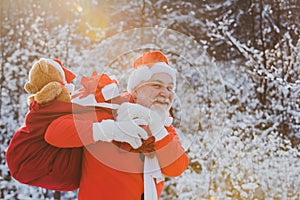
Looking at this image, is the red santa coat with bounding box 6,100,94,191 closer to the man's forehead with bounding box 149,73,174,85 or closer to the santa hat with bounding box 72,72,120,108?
the santa hat with bounding box 72,72,120,108

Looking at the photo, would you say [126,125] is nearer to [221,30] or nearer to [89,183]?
[89,183]

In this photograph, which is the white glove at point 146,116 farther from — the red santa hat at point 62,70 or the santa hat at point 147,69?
the red santa hat at point 62,70

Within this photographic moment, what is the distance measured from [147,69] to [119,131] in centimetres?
18

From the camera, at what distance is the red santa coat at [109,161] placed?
1.03 metres

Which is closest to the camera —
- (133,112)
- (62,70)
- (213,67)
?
(133,112)

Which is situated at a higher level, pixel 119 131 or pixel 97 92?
pixel 97 92

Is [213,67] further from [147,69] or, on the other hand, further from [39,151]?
[39,151]

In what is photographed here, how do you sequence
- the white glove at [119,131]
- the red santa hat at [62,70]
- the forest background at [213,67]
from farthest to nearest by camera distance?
the forest background at [213,67] < the red santa hat at [62,70] < the white glove at [119,131]

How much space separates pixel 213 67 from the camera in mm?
4477

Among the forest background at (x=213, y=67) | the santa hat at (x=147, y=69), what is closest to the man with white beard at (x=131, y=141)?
the santa hat at (x=147, y=69)

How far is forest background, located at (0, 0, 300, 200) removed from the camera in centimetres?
376

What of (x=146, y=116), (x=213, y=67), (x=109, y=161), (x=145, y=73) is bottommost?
(x=109, y=161)

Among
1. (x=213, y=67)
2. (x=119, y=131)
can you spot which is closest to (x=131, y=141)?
(x=119, y=131)

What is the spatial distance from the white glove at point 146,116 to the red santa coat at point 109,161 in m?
0.03
